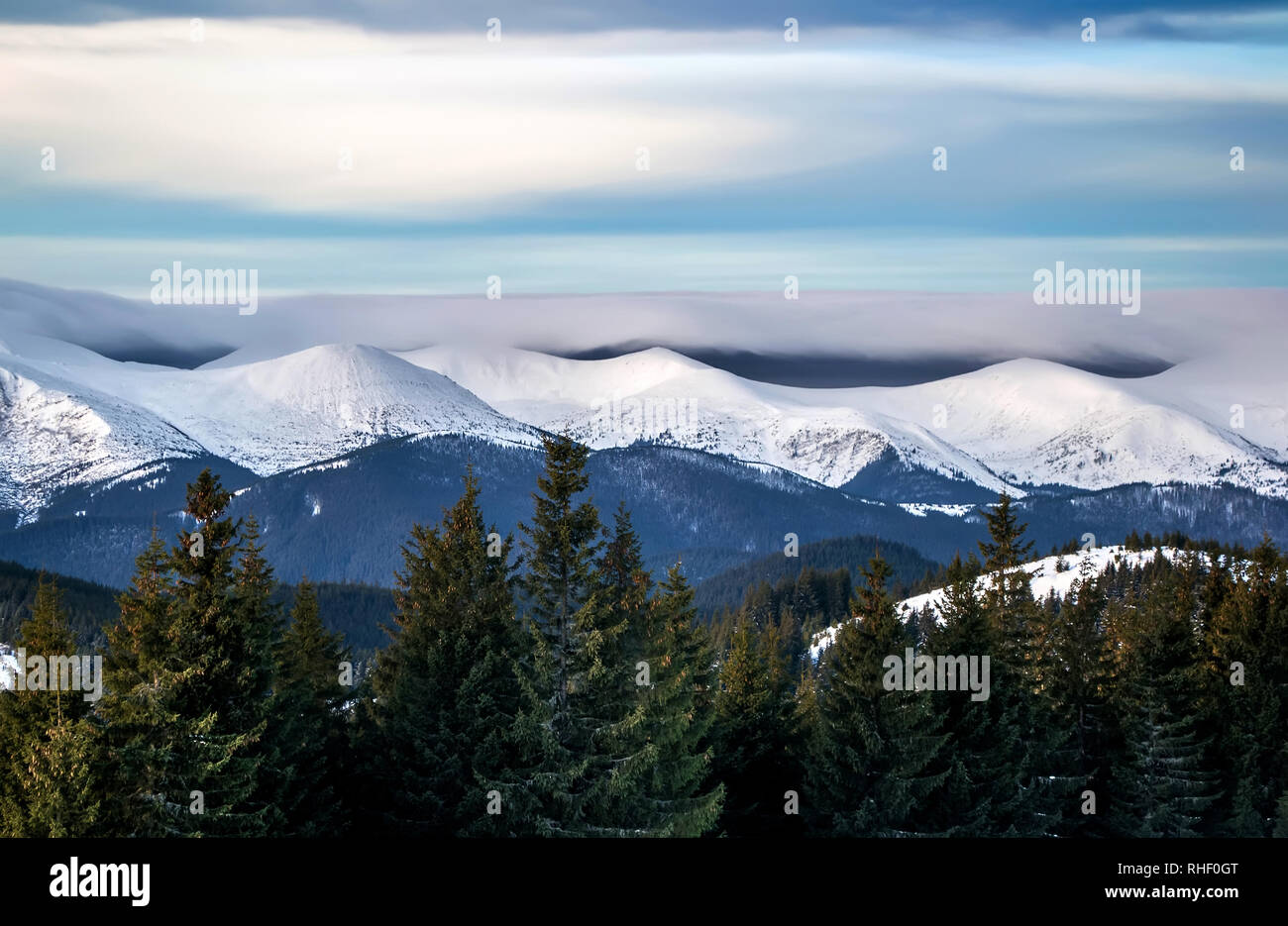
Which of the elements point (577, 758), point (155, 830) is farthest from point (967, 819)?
point (155, 830)

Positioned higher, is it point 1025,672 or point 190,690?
point 190,690

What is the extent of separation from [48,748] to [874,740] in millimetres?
30796

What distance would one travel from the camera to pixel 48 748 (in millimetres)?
40312

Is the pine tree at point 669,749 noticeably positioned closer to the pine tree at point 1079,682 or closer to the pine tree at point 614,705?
the pine tree at point 614,705

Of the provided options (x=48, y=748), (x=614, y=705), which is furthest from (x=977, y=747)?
(x=48, y=748)

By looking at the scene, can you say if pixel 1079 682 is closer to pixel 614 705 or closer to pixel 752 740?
pixel 752 740

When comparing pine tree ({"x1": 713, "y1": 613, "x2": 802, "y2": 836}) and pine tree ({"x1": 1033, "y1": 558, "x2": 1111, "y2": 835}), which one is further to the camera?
pine tree ({"x1": 1033, "y1": 558, "x2": 1111, "y2": 835})

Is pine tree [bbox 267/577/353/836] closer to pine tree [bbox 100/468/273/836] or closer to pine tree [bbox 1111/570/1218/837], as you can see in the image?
pine tree [bbox 100/468/273/836]

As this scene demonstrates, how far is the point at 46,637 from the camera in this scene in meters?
44.9

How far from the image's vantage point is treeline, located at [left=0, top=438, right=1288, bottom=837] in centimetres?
4169

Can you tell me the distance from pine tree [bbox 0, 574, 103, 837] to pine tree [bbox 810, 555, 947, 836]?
2861 centimetres

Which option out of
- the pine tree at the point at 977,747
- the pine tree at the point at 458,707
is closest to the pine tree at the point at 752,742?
the pine tree at the point at 977,747

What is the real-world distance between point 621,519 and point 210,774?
1849 centimetres

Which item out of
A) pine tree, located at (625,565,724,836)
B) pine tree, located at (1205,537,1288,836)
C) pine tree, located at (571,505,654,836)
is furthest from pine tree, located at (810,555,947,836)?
pine tree, located at (1205,537,1288,836)
